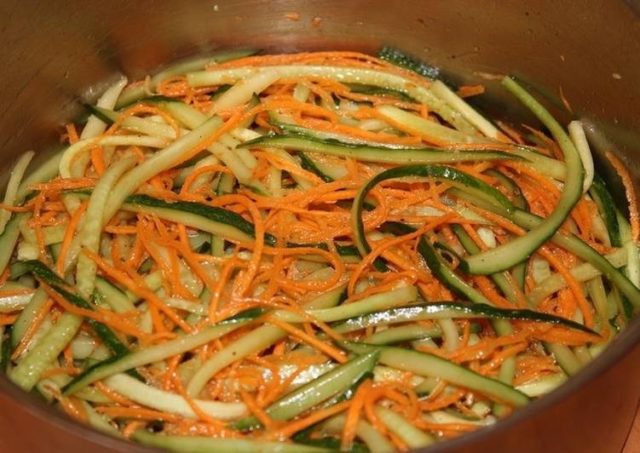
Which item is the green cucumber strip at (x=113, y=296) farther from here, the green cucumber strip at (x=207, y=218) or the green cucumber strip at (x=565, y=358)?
the green cucumber strip at (x=565, y=358)

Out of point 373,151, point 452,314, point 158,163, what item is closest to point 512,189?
point 373,151

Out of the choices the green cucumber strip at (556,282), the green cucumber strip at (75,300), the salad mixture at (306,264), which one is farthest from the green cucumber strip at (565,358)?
the green cucumber strip at (75,300)

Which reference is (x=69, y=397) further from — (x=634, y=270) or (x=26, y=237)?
(x=634, y=270)

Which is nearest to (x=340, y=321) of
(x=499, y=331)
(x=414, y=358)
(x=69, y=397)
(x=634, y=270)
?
(x=414, y=358)

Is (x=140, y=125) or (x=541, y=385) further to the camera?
(x=140, y=125)

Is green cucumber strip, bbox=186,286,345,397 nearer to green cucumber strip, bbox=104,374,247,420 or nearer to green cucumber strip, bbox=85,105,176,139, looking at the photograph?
green cucumber strip, bbox=104,374,247,420

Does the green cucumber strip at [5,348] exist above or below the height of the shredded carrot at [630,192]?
below

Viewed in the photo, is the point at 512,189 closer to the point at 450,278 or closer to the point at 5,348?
the point at 450,278
